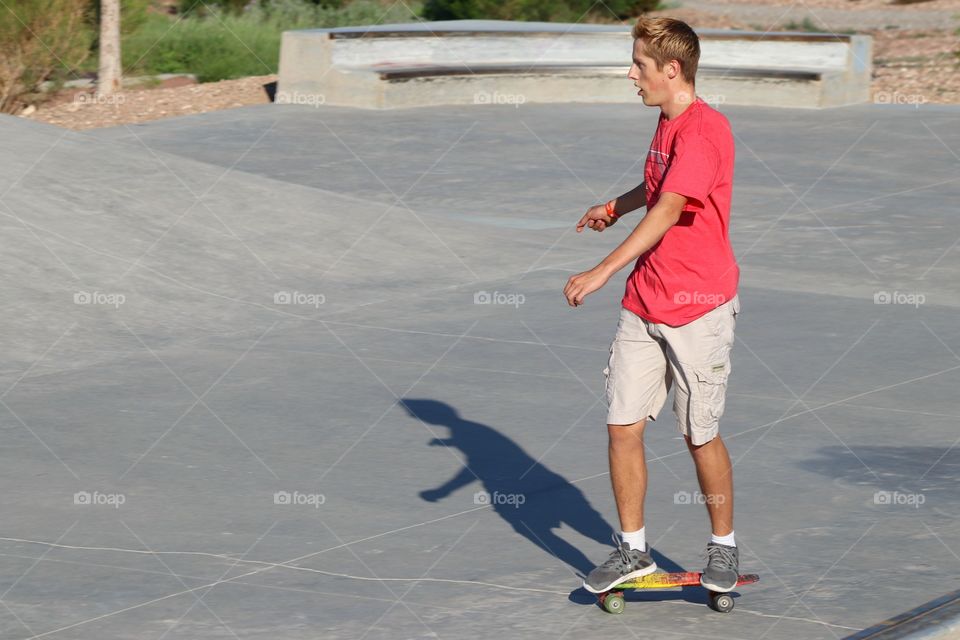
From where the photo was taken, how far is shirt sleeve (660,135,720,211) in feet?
14.5

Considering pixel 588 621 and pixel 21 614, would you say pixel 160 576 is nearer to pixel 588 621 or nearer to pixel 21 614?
pixel 21 614

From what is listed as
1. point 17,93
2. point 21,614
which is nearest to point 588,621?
point 21,614

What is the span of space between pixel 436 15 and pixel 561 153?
55.7 feet

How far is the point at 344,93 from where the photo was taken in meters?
17.8

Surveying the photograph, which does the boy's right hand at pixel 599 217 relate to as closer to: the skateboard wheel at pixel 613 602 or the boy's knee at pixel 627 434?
the boy's knee at pixel 627 434

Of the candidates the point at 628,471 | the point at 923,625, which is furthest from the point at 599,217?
the point at 923,625

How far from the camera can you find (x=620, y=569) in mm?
4566
